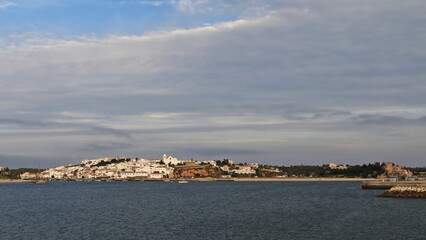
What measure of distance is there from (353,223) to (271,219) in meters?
10.2

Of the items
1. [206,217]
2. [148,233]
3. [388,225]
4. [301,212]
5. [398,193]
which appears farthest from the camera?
[398,193]

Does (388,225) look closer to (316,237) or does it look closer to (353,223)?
(353,223)

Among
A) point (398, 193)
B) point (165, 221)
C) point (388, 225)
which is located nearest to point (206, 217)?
point (165, 221)

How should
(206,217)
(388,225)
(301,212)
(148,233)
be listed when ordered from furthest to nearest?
(301,212), (206,217), (388,225), (148,233)

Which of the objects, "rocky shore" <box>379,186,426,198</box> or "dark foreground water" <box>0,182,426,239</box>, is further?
"rocky shore" <box>379,186,426,198</box>

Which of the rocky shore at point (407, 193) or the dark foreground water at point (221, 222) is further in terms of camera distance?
the rocky shore at point (407, 193)

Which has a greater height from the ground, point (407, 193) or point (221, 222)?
point (407, 193)

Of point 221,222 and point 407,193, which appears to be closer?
point 221,222

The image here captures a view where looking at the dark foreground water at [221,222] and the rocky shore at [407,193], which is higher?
the rocky shore at [407,193]

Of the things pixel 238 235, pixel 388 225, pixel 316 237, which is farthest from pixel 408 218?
pixel 238 235

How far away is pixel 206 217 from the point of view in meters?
63.8

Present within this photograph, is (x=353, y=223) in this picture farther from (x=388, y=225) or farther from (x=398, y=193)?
(x=398, y=193)

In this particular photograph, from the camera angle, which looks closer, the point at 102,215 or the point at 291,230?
the point at 291,230

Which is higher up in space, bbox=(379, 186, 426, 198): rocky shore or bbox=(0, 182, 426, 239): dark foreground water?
bbox=(379, 186, 426, 198): rocky shore
